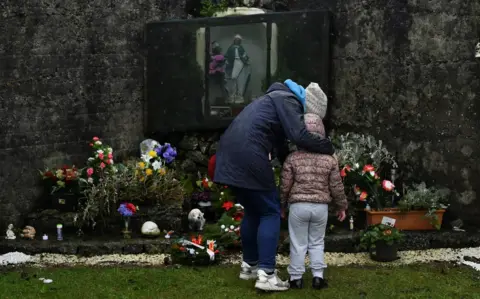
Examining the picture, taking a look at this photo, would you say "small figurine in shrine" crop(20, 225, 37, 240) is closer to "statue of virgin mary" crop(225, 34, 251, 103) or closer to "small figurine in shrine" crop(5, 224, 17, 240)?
"small figurine in shrine" crop(5, 224, 17, 240)

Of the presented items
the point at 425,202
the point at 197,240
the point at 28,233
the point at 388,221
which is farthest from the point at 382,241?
the point at 28,233

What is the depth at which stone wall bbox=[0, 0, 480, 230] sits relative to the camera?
7387 mm

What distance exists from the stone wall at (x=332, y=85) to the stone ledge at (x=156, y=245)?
561 millimetres

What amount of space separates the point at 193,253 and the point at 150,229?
3.53ft

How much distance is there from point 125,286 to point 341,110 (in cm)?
378

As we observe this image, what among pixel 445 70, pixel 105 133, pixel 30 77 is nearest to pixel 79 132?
pixel 105 133

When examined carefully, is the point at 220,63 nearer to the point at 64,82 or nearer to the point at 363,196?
the point at 64,82

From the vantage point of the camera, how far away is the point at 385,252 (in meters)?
6.43

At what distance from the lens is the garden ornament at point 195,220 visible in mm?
7473

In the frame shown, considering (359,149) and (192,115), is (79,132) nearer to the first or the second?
(192,115)

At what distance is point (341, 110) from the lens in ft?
27.2

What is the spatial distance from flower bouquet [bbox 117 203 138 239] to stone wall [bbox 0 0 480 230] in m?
1.10

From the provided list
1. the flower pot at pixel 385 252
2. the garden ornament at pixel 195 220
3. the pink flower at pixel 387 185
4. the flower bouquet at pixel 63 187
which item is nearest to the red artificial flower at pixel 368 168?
the pink flower at pixel 387 185

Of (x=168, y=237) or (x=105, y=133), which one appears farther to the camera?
(x=105, y=133)
